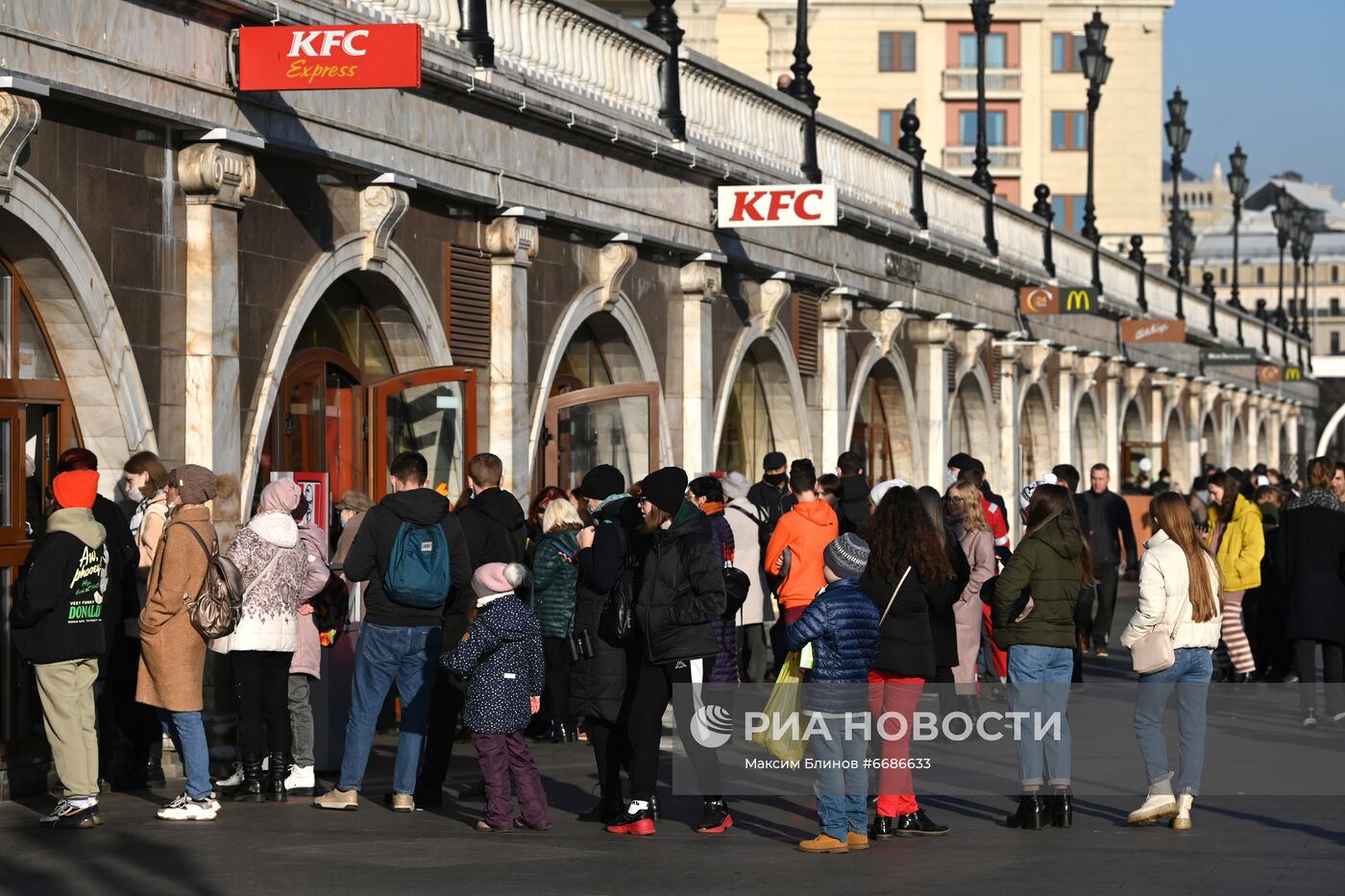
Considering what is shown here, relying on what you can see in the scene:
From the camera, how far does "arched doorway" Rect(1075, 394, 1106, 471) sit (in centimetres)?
4147

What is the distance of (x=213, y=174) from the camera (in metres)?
12.7

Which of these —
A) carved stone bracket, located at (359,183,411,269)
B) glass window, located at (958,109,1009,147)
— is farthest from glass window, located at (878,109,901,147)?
carved stone bracket, located at (359,183,411,269)

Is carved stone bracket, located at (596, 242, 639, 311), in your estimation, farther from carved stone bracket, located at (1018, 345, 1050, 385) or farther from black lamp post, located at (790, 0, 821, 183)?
carved stone bracket, located at (1018, 345, 1050, 385)

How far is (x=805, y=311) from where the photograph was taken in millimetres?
24125

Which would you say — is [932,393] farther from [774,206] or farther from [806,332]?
[774,206]

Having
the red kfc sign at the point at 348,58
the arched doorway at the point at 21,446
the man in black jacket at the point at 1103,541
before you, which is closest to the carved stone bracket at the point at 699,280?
the man in black jacket at the point at 1103,541

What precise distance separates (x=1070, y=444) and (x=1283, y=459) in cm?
3647

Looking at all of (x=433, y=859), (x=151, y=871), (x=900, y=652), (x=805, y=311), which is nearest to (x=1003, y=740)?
(x=900, y=652)

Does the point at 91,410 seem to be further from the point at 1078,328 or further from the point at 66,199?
the point at 1078,328

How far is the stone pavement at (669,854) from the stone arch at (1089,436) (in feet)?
97.4

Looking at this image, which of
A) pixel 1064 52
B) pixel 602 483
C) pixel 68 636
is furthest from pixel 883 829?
pixel 1064 52

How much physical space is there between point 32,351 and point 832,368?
13.8 metres

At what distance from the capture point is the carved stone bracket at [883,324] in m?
26.6

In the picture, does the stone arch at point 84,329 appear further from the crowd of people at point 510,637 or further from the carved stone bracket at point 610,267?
the carved stone bracket at point 610,267
